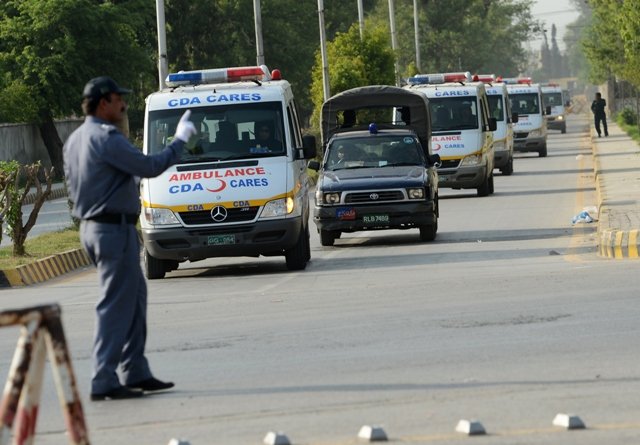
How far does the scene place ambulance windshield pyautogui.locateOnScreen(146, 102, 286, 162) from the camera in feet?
62.4

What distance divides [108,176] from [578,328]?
3.93 meters

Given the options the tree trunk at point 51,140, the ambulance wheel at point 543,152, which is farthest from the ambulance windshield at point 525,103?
the tree trunk at point 51,140

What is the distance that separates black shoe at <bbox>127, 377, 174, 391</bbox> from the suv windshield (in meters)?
13.7

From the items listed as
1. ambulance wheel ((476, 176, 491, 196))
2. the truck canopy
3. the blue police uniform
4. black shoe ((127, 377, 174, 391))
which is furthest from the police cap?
ambulance wheel ((476, 176, 491, 196))

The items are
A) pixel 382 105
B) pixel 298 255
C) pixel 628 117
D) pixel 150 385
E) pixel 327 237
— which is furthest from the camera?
pixel 628 117

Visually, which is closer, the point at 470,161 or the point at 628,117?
the point at 470,161

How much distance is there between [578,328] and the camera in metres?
11.8

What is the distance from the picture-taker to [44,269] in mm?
20531

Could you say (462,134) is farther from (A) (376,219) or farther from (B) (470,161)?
(A) (376,219)

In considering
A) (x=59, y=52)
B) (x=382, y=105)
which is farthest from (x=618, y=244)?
(x=59, y=52)

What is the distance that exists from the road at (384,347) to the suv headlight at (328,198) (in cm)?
173

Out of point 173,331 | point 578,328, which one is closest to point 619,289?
point 578,328

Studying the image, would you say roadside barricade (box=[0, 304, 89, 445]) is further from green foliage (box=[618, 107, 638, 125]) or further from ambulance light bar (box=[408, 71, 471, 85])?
green foliage (box=[618, 107, 638, 125])

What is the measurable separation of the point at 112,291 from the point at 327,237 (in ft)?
43.7
